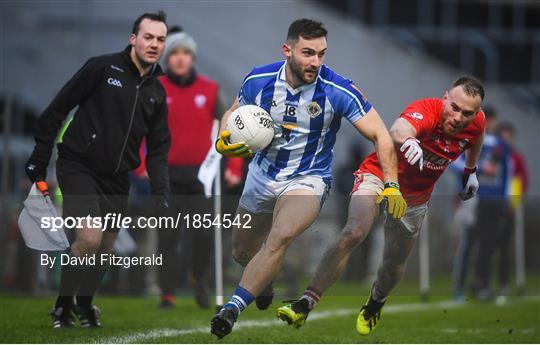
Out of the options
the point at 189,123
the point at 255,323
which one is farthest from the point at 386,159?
the point at 189,123

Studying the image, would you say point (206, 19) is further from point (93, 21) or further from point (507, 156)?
point (507, 156)

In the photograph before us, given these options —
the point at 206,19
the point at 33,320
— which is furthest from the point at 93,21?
the point at 33,320

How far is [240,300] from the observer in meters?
7.99

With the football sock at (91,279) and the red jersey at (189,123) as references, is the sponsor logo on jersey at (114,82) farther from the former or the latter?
the red jersey at (189,123)

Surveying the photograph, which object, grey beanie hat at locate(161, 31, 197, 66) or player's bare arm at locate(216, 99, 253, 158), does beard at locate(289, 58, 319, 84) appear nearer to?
player's bare arm at locate(216, 99, 253, 158)

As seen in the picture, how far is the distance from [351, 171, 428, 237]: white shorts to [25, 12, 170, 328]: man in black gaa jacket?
1528 mm

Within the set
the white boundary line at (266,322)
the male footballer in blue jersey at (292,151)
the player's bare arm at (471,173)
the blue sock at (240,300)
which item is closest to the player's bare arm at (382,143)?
the male footballer in blue jersey at (292,151)

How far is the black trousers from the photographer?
917 centimetres

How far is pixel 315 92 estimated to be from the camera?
8.39 m

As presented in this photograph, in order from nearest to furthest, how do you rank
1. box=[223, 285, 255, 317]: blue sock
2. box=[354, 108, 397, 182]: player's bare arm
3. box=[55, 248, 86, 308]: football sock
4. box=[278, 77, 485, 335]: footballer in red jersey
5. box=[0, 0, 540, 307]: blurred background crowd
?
box=[223, 285, 255, 317]: blue sock → box=[354, 108, 397, 182]: player's bare arm → box=[278, 77, 485, 335]: footballer in red jersey → box=[55, 248, 86, 308]: football sock → box=[0, 0, 540, 307]: blurred background crowd

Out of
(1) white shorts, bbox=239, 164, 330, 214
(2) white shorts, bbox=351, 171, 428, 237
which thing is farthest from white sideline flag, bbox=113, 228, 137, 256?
(2) white shorts, bbox=351, 171, 428, 237

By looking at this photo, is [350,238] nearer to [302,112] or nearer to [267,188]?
[267,188]

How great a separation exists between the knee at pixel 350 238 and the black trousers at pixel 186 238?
1.09 m

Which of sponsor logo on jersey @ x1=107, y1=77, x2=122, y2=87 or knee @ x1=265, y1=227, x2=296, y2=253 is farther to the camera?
sponsor logo on jersey @ x1=107, y1=77, x2=122, y2=87
